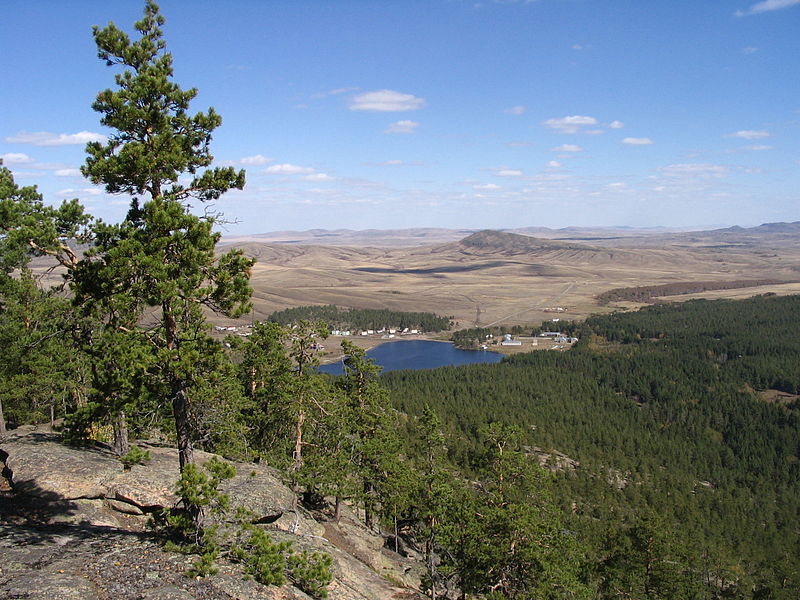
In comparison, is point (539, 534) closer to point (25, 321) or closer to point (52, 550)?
point (52, 550)

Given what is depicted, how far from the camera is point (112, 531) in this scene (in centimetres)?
1791

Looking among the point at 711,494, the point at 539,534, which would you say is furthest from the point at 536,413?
the point at 539,534

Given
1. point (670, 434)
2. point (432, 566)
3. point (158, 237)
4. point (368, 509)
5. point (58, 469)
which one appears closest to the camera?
point (158, 237)

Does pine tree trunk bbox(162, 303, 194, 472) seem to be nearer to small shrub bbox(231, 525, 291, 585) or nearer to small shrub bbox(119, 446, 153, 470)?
small shrub bbox(119, 446, 153, 470)

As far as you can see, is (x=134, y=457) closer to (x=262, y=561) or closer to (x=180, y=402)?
(x=180, y=402)

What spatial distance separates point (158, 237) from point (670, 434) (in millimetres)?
120287

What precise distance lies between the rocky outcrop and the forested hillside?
21701mm

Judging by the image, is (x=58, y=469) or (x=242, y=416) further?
(x=242, y=416)

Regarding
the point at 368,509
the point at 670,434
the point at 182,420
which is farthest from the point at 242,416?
the point at 670,434

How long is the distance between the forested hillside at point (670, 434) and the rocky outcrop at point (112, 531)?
21701 millimetres

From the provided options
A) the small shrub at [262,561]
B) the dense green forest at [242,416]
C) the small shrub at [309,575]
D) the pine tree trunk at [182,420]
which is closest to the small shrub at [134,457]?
the dense green forest at [242,416]

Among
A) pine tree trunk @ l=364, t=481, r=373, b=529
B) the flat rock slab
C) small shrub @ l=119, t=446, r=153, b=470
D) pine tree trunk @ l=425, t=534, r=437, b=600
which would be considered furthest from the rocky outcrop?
pine tree trunk @ l=364, t=481, r=373, b=529

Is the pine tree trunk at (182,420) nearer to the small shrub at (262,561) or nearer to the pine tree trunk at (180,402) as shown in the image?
the pine tree trunk at (180,402)

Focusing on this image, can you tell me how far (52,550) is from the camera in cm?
1580
